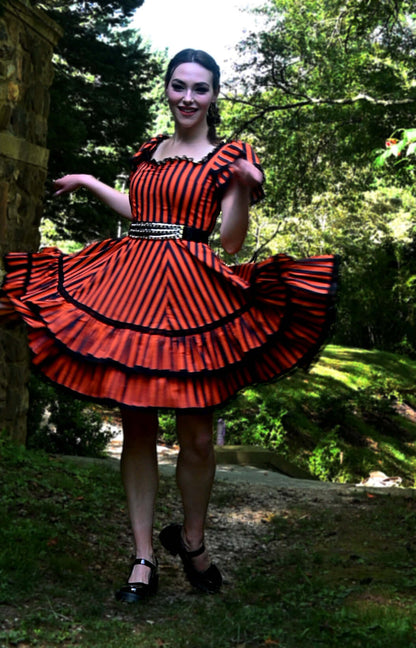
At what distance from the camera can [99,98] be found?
945cm

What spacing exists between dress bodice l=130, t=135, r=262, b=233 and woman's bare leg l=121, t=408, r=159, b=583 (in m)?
0.74

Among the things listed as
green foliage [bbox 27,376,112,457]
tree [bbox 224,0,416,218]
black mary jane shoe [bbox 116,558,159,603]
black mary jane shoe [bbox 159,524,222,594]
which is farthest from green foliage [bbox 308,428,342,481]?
black mary jane shoe [bbox 116,558,159,603]

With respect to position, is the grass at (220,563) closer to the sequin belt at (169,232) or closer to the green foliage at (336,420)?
the sequin belt at (169,232)

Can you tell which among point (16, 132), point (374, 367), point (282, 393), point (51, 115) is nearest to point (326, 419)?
point (282, 393)

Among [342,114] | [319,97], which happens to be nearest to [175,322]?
[342,114]

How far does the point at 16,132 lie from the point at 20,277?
106 inches

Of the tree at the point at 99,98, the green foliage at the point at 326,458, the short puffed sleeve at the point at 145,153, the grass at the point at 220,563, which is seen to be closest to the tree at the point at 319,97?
the tree at the point at 99,98

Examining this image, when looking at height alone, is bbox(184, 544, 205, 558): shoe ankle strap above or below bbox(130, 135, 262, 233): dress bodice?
below

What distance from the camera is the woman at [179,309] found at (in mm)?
2586

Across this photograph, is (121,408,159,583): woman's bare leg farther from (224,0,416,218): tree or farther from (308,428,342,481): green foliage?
(224,0,416,218): tree

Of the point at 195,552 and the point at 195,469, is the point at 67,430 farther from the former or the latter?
the point at 195,469

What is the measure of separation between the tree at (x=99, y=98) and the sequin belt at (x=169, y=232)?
611cm

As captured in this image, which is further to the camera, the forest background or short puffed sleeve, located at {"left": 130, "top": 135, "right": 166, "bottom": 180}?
the forest background

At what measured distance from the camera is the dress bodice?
2875 millimetres
